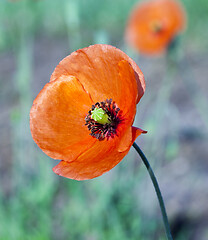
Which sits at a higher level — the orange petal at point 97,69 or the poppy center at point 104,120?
the orange petal at point 97,69

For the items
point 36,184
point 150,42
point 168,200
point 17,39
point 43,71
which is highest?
point 17,39

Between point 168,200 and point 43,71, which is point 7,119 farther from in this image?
point 168,200

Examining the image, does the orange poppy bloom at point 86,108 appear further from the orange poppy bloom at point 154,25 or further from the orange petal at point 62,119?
the orange poppy bloom at point 154,25

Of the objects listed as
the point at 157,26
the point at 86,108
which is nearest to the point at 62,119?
the point at 86,108

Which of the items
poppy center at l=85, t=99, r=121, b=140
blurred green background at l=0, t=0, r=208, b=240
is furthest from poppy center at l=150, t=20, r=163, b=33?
poppy center at l=85, t=99, r=121, b=140

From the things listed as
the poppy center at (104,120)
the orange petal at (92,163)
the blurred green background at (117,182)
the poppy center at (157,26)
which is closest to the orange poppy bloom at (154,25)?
the poppy center at (157,26)

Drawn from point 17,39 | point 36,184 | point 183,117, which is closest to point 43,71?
point 17,39
